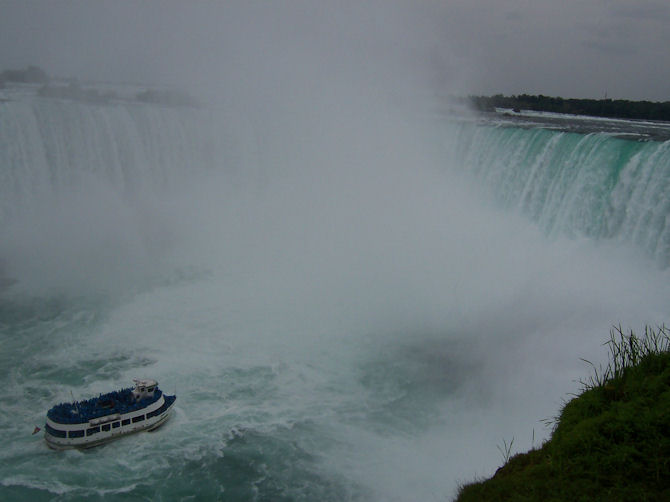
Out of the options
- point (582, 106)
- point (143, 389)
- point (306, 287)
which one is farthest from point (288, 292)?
point (582, 106)

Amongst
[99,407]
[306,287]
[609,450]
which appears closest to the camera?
[609,450]

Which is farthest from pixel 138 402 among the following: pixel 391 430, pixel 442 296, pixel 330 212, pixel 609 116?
pixel 609 116

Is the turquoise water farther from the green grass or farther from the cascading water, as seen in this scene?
the green grass

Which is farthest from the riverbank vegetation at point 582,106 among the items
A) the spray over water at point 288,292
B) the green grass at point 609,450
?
the green grass at point 609,450

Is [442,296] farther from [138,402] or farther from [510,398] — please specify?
[138,402]

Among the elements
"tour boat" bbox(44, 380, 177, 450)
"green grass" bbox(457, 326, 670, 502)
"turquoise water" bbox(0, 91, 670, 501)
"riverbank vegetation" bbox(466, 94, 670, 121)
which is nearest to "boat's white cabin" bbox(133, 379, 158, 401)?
"tour boat" bbox(44, 380, 177, 450)

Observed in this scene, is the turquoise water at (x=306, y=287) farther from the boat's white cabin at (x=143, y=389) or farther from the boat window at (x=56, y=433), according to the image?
the boat's white cabin at (x=143, y=389)

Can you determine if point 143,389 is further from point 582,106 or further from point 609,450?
point 582,106
